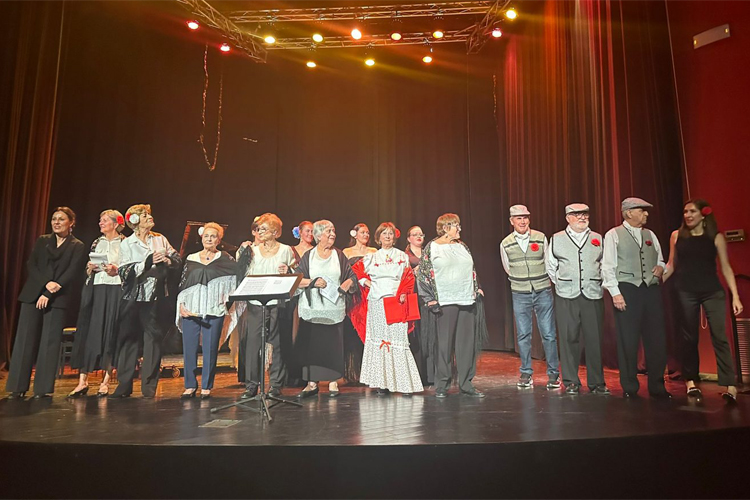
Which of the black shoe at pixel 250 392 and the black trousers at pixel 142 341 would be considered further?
the black trousers at pixel 142 341

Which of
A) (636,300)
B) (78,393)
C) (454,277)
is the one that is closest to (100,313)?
(78,393)

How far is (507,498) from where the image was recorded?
2662 mm

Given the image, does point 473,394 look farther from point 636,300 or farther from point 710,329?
point 710,329

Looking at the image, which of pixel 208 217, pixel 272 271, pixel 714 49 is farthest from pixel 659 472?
pixel 208 217

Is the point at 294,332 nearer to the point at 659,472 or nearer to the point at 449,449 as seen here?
the point at 449,449

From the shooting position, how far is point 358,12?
8141 mm

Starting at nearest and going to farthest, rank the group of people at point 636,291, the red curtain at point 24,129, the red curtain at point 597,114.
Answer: the group of people at point 636,291
the red curtain at point 597,114
the red curtain at point 24,129

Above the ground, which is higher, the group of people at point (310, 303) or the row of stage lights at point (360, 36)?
the row of stage lights at point (360, 36)

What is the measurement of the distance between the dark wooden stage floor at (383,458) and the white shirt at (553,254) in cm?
156

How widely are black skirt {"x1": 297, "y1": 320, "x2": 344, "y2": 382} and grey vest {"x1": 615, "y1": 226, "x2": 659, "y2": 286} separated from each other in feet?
8.12

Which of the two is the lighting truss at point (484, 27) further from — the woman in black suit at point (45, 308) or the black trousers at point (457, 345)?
the woman in black suit at point (45, 308)

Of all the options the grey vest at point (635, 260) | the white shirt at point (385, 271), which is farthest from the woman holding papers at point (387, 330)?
the grey vest at point (635, 260)

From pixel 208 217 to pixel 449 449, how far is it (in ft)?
23.6

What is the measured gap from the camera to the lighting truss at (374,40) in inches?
342
